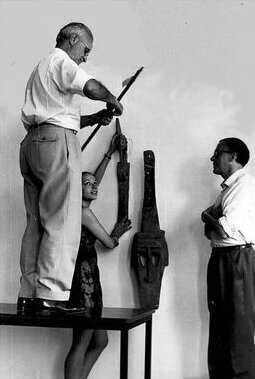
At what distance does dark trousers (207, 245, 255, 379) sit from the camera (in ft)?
11.7

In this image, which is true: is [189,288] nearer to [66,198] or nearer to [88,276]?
[88,276]

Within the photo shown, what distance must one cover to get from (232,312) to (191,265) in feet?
1.84

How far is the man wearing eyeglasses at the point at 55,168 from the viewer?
3.06 m

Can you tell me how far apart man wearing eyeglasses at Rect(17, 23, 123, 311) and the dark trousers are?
2.97 ft

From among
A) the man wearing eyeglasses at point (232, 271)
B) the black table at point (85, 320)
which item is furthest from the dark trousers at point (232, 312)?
the black table at point (85, 320)

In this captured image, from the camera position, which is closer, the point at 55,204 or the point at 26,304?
the point at 55,204

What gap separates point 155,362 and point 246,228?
3.34ft

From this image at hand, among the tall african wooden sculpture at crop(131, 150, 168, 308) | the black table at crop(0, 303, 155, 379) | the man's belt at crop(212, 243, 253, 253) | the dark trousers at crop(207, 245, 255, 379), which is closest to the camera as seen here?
the black table at crop(0, 303, 155, 379)

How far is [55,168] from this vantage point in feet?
10.3

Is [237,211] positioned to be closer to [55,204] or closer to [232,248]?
[232,248]

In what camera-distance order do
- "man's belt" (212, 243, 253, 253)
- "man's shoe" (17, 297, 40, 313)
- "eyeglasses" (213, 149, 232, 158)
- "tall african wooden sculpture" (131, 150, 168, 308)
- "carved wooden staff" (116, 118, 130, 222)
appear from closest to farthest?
"man's shoe" (17, 297, 40, 313) → "man's belt" (212, 243, 253, 253) → "eyeglasses" (213, 149, 232, 158) → "tall african wooden sculpture" (131, 150, 168, 308) → "carved wooden staff" (116, 118, 130, 222)

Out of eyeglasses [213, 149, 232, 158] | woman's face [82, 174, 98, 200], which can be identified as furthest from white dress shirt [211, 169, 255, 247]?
woman's face [82, 174, 98, 200]

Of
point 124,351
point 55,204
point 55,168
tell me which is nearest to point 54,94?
point 55,168

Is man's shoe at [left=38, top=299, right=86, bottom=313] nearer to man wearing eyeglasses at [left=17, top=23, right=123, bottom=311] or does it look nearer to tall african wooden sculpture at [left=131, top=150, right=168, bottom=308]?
man wearing eyeglasses at [left=17, top=23, right=123, bottom=311]
